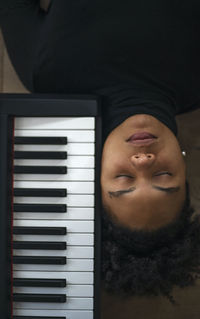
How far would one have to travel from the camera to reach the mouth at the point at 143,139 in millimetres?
1328

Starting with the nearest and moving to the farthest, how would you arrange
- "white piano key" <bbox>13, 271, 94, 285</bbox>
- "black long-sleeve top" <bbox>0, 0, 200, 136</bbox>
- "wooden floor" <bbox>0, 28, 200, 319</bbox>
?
"black long-sleeve top" <bbox>0, 0, 200, 136</bbox>, "white piano key" <bbox>13, 271, 94, 285</bbox>, "wooden floor" <bbox>0, 28, 200, 319</bbox>

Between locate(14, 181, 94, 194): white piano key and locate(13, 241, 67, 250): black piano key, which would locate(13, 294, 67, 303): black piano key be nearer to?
locate(13, 241, 67, 250): black piano key

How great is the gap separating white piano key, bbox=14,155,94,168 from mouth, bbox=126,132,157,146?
150 mm

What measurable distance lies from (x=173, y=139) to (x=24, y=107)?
1.62ft

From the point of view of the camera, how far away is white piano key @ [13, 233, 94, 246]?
4.56ft

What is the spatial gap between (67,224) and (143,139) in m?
0.37

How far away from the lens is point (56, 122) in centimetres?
136

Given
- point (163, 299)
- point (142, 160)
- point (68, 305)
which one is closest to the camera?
point (142, 160)

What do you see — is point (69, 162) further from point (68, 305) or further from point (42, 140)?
point (68, 305)

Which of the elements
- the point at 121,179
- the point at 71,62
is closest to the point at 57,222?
the point at 121,179

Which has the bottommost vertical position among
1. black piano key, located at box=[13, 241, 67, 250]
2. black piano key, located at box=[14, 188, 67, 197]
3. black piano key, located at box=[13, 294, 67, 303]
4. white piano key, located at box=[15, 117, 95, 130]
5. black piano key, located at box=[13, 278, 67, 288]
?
black piano key, located at box=[13, 294, 67, 303]

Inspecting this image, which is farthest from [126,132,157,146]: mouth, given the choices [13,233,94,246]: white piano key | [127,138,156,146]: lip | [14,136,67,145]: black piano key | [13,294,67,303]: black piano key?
[13,294,67,303]: black piano key

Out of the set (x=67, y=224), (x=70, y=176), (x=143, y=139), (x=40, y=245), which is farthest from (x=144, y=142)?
(x=40, y=245)

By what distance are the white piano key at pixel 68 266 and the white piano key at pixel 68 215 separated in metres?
0.15
